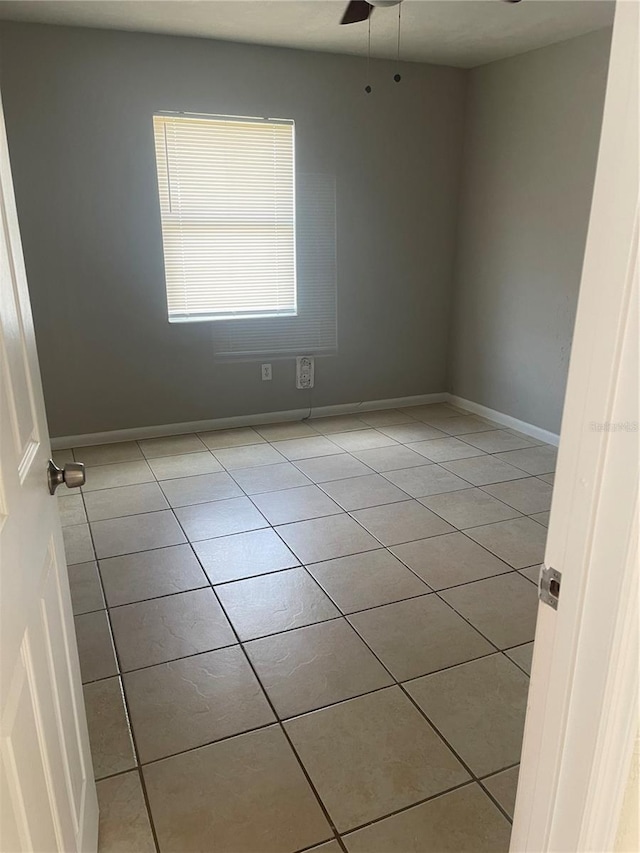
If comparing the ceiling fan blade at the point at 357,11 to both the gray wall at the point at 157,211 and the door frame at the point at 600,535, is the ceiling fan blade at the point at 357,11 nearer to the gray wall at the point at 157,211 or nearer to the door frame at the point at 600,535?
the gray wall at the point at 157,211

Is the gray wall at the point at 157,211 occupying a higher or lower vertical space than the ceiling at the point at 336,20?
lower

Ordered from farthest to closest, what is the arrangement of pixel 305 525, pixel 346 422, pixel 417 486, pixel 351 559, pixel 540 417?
pixel 346 422
pixel 540 417
pixel 417 486
pixel 305 525
pixel 351 559

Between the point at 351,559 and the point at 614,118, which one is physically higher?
the point at 614,118

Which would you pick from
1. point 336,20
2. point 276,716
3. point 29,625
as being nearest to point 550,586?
point 29,625

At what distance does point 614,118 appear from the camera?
1.81 feet

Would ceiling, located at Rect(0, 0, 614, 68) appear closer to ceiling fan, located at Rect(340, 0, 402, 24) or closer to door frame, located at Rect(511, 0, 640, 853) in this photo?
ceiling fan, located at Rect(340, 0, 402, 24)

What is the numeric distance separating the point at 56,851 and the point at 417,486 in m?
2.49

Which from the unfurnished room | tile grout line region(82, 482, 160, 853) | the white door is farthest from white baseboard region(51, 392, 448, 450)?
the white door

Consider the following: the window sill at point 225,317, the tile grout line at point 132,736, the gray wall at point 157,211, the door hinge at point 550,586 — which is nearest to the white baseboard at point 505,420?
the gray wall at point 157,211

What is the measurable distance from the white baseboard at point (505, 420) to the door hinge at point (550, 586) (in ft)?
10.7

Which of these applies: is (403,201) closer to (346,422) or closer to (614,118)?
(346,422)

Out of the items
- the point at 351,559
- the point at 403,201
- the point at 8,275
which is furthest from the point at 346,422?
the point at 8,275

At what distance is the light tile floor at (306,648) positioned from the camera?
1.42 meters

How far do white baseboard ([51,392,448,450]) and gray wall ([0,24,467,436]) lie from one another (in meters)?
0.05
